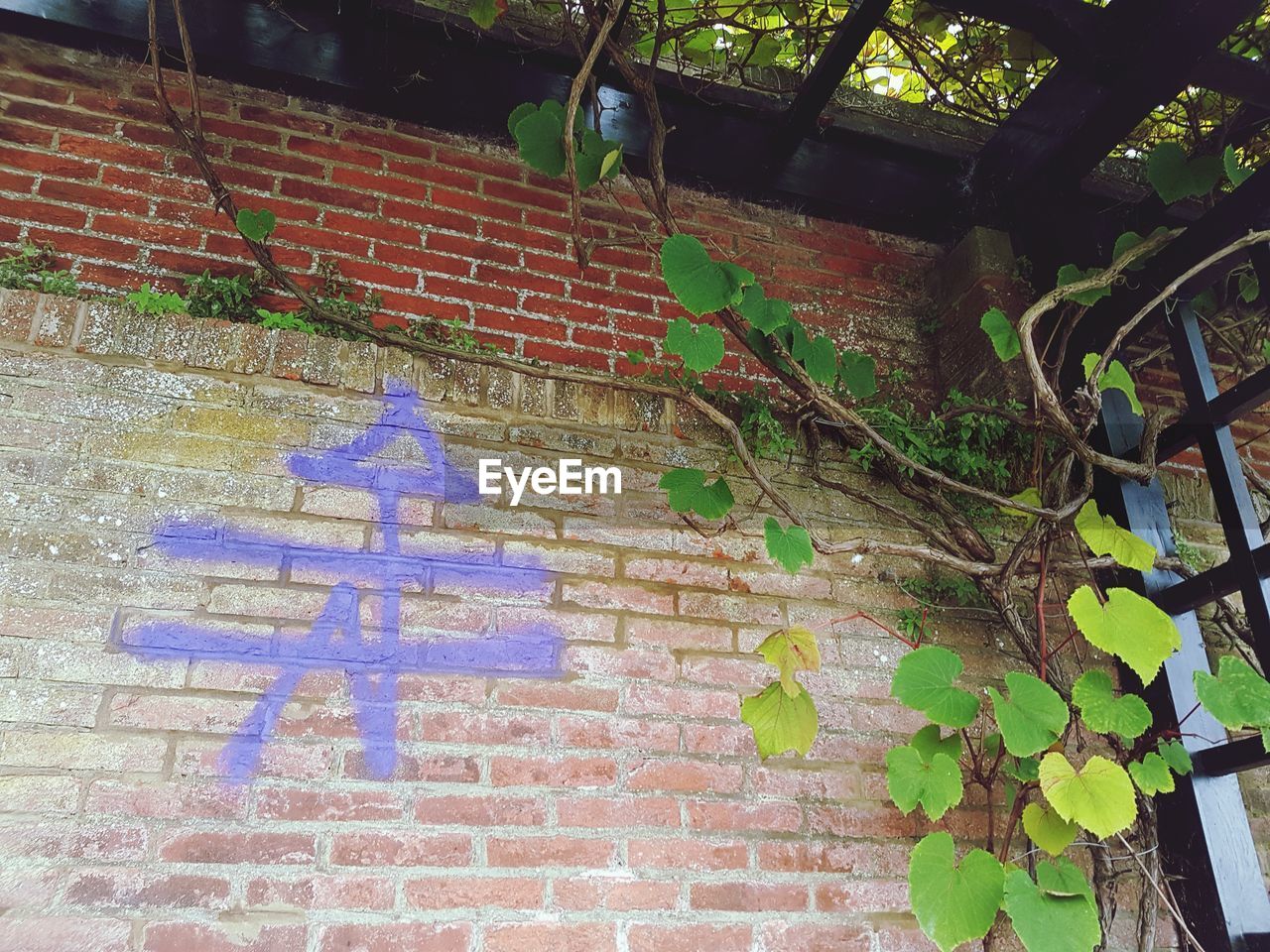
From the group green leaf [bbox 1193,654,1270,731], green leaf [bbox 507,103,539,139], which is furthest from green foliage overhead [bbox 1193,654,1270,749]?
green leaf [bbox 507,103,539,139]

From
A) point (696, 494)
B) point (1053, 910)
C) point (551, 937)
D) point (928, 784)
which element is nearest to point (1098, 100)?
point (696, 494)

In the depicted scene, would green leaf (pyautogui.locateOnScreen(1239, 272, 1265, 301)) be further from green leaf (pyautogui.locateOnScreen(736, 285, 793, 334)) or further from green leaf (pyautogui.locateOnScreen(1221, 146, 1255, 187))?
green leaf (pyautogui.locateOnScreen(736, 285, 793, 334))

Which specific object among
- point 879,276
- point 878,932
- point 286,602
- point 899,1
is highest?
point 899,1

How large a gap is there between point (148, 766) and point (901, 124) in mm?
2257

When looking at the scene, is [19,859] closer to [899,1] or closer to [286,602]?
[286,602]

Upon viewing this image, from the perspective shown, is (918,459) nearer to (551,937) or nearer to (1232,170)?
(1232,170)

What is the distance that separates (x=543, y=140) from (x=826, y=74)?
72 centimetres

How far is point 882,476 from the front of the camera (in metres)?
2.12

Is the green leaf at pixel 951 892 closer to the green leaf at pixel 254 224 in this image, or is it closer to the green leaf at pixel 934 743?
the green leaf at pixel 934 743

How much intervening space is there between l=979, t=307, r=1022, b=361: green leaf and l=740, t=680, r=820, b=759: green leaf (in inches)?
35.2

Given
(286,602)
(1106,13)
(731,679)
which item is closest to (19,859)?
(286,602)

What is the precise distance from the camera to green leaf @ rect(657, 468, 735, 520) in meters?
1.77

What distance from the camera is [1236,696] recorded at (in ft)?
5.15

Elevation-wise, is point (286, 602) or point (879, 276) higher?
point (879, 276)
